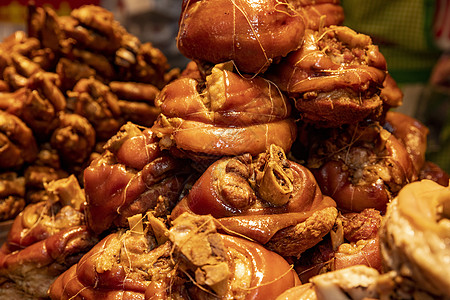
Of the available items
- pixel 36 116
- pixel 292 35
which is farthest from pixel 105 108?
pixel 292 35

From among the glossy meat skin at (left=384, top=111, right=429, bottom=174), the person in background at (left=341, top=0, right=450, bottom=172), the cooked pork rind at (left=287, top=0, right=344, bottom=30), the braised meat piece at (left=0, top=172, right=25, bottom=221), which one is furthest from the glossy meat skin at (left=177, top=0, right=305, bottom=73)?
the person in background at (left=341, top=0, right=450, bottom=172)

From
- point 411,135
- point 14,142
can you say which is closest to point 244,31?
point 411,135

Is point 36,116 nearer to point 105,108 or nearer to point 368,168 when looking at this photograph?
point 105,108

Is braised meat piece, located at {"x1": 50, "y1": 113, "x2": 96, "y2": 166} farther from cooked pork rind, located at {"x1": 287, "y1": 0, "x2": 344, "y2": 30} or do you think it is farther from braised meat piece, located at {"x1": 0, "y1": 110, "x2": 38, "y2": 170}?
cooked pork rind, located at {"x1": 287, "y1": 0, "x2": 344, "y2": 30}

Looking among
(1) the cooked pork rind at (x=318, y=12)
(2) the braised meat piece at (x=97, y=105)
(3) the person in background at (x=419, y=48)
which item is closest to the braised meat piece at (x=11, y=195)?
(2) the braised meat piece at (x=97, y=105)

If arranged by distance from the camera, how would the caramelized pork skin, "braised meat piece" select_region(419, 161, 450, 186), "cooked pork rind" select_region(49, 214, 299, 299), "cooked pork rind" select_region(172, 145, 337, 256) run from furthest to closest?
"braised meat piece" select_region(419, 161, 450, 186), the caramelized pork skin, "cooked pork rind" select_region(172, 145, 337, 256), "cooked pork rind" select_region(49, 214, 299, 299)

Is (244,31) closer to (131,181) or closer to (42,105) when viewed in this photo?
(131,181)
